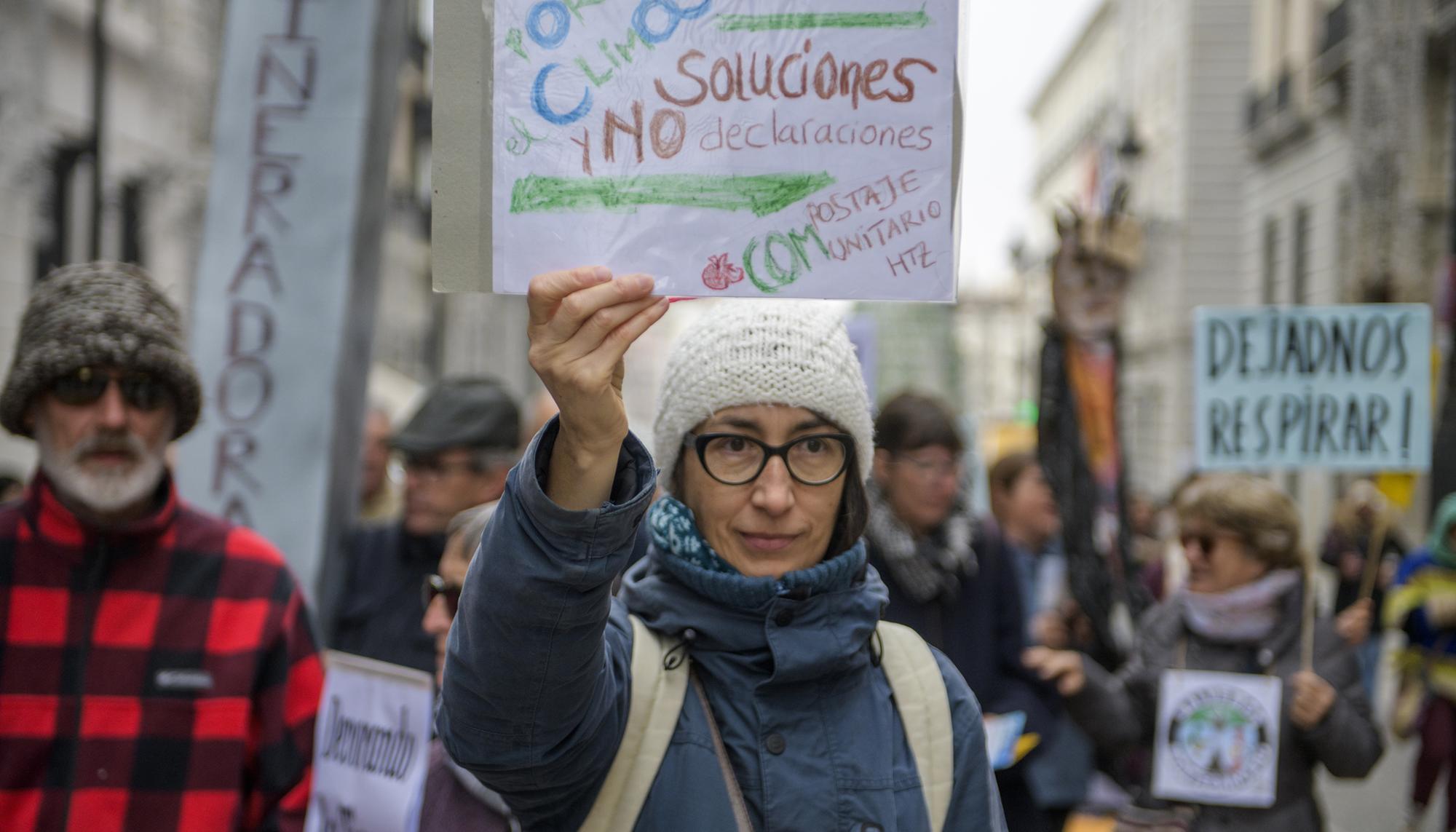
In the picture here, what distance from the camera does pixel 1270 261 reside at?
25719 mm

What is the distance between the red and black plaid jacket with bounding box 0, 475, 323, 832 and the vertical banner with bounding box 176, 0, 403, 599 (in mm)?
949

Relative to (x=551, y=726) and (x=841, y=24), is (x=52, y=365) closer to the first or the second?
(x=551, y=726)

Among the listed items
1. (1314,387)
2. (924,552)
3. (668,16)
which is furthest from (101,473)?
(1314,387)

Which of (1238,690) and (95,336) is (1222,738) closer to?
(1238,690)

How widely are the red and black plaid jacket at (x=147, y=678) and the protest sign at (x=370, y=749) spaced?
80mm

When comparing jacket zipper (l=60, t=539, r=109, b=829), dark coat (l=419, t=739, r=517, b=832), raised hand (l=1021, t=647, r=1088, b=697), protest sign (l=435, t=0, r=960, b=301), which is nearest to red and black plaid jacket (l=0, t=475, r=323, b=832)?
jacket zipper (l=60, t=539, r=109, b=829)

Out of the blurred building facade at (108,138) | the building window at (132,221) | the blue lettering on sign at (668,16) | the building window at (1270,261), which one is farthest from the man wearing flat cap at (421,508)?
the building window at (1270,261)

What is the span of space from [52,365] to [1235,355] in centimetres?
369

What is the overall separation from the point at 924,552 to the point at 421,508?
155 cm

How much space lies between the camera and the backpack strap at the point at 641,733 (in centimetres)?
174

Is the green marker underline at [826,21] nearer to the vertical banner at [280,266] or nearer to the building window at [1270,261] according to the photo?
the vertical banner at [280,266]

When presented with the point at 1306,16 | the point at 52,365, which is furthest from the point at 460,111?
the point at 1306,16

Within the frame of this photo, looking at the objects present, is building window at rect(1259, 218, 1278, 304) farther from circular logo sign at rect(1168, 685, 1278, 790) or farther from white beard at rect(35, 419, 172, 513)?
white beard at rect(35, 419, 172, 513)

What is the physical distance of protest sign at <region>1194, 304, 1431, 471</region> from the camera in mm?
4438
